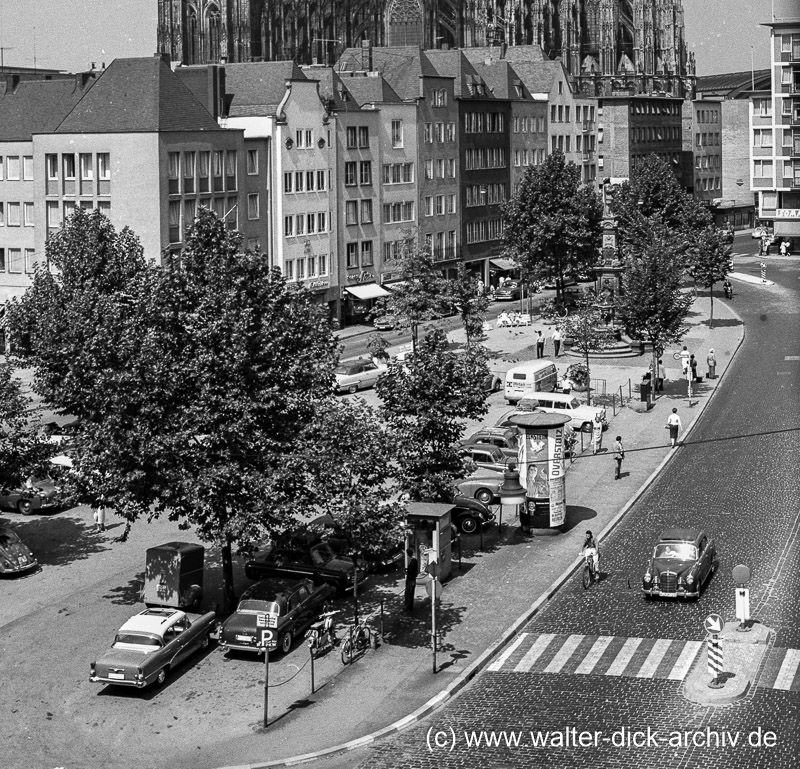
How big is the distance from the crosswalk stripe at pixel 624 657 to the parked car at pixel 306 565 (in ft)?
26.8

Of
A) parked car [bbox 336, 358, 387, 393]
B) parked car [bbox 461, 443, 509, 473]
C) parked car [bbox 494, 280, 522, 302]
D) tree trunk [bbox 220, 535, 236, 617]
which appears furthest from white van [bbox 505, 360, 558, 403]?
parked car [bbox 494, 280, 522, 302]

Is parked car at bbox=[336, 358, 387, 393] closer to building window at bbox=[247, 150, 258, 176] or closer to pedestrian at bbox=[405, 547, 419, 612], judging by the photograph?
building window at bbox=[247, 150, 258, 176]

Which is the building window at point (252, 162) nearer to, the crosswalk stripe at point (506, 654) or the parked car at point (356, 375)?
the parked car at point (356, 375)

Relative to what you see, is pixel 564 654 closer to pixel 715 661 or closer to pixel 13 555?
pixel 715 661

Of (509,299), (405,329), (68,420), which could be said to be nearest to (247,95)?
(405,329)

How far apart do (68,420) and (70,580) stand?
80.9ft

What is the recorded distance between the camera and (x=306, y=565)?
153 feet

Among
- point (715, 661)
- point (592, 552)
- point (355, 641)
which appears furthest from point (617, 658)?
point (592, 552)

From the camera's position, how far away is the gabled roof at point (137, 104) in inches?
3506

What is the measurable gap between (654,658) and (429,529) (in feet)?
Answer: 27.7

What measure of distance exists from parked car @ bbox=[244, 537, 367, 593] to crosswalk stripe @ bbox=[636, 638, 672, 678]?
8.88 m

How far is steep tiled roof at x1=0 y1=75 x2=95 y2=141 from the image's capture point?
97.7 m

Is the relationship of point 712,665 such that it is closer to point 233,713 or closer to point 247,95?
point 233,713

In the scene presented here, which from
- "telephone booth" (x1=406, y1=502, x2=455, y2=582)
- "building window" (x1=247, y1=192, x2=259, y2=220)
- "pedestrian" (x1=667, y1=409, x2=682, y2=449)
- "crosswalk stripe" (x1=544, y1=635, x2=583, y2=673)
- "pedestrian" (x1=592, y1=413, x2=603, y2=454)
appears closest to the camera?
"crosswalk stripe" (x1=544, y1=635, x2=583, y2=673)
